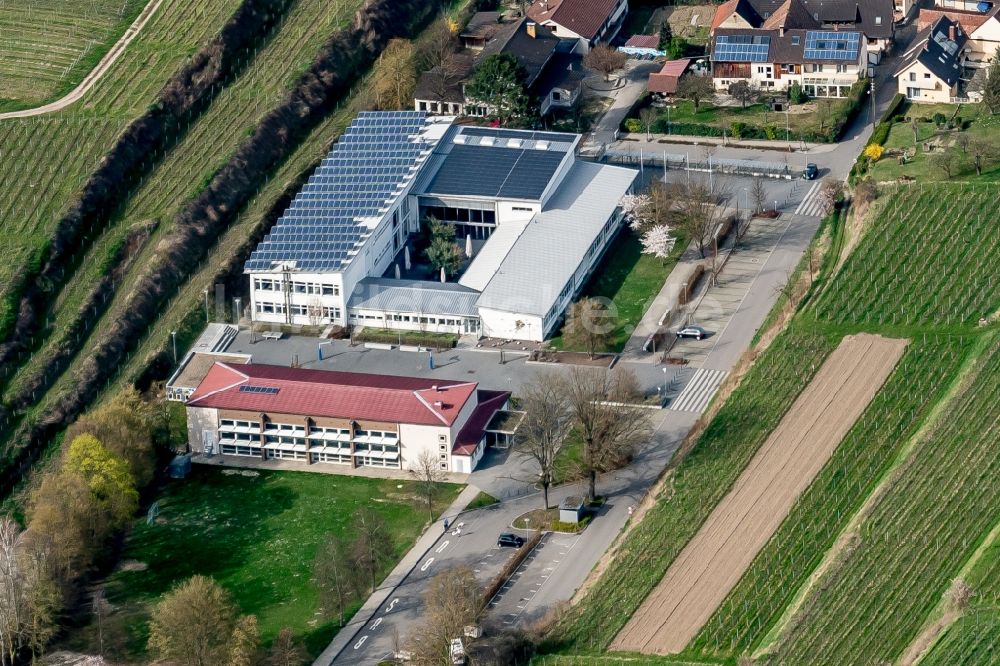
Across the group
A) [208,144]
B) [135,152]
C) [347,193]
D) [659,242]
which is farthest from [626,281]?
[135,152]

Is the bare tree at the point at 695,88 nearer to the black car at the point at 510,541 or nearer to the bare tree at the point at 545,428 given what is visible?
the bare tree at the point at 545,428

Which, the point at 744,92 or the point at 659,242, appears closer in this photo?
the point at 659,242

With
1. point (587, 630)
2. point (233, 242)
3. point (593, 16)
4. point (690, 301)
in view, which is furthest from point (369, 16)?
point (587, 630)

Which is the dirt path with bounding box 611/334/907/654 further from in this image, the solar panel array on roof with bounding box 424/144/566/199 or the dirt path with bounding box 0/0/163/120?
the dirt path with bounding box 0/0/163/120

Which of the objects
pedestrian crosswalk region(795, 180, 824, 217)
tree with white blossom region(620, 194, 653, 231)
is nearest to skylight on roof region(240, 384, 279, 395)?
tree with white blossom region(620, 194, 653, 231)

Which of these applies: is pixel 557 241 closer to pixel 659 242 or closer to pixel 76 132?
pixel 659 242

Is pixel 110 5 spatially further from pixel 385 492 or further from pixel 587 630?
pixel 587 630

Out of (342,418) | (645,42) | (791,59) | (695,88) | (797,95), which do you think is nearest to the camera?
(342,418)
